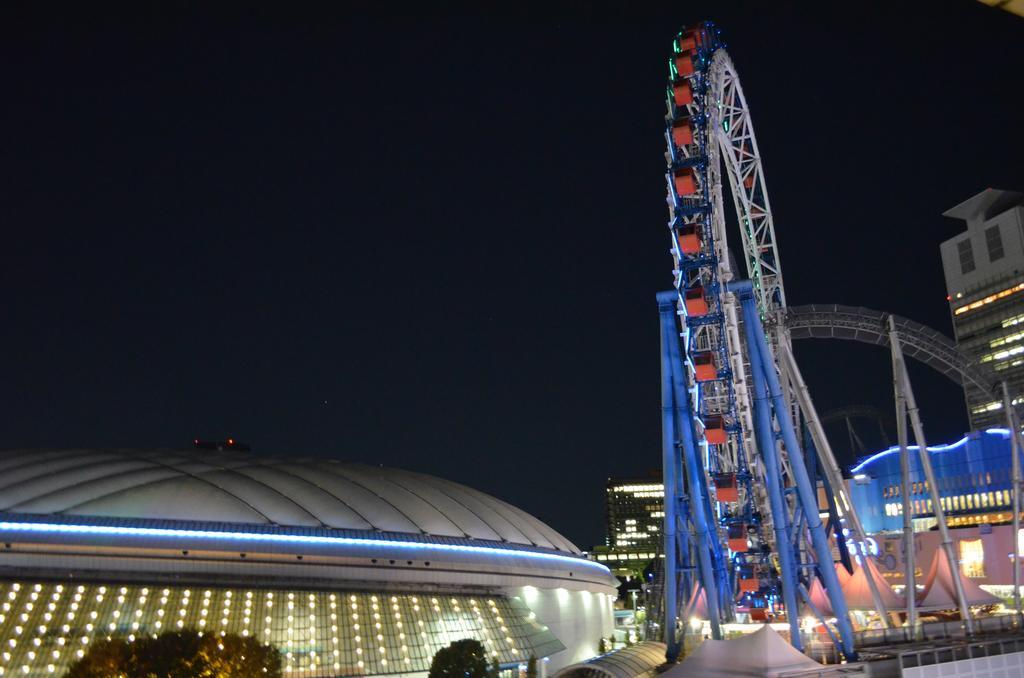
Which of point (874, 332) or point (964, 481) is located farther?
point (964, 481)

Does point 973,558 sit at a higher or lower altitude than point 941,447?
lower

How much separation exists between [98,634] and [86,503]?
22.2 ft

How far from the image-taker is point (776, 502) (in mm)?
40438

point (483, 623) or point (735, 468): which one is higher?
point (735, 468)

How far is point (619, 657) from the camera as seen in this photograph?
35656 mm

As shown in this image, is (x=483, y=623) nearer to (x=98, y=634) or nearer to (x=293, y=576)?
(x=293, y=576)

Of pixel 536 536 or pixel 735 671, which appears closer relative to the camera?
pixel 735 671

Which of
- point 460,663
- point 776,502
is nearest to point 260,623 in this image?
point 460,663

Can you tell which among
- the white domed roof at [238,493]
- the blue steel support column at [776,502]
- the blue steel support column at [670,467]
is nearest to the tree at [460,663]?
the blue steel support column at [670,467]

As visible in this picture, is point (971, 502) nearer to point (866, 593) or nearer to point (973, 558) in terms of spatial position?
point (973, 558)

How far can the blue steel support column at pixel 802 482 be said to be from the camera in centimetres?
3562

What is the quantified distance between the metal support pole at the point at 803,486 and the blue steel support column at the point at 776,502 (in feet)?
0.97

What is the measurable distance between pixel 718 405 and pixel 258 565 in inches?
991

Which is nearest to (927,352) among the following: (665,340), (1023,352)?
(665,340)
